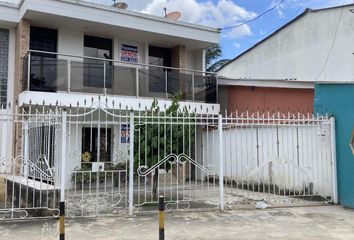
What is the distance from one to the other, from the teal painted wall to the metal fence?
0.23 m

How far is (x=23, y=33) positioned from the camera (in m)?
14.3

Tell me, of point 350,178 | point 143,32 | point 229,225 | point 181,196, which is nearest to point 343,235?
point 229,225

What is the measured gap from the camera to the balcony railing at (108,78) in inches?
525

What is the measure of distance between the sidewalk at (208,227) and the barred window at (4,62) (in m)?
7.90

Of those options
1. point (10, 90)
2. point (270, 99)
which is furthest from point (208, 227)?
point (10, 90)

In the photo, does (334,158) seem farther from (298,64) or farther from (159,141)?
(298,64)

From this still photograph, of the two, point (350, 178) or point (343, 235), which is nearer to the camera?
point (343, 235)

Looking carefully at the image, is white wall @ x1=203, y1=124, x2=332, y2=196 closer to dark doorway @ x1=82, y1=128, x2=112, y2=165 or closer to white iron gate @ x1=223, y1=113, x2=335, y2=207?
white iron gate @ x1=223, y1=113, x2=335, y2=207

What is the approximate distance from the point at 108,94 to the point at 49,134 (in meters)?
5.36

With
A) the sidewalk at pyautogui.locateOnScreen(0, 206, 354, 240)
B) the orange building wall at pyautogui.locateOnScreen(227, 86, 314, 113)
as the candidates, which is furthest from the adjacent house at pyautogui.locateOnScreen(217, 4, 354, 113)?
the sidewalk at pyautogui.locateOnScreen(0, 206, 354, 240)

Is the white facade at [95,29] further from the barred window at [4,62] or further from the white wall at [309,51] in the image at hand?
the white wall at [309,51]

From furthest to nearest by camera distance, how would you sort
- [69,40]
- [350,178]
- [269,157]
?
[69,40] → [269,157] → [350,178]

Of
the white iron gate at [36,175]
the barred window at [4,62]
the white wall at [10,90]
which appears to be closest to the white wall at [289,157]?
the white iron gate at [36,175]

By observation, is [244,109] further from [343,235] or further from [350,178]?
[343,235]
